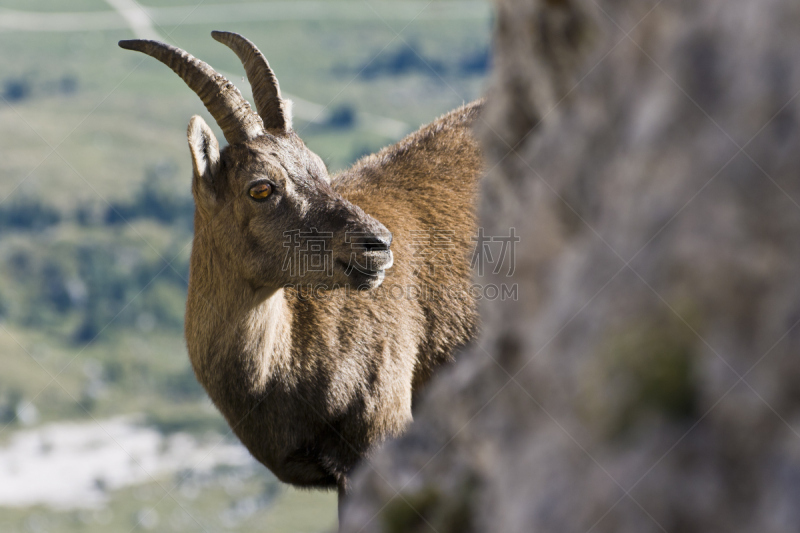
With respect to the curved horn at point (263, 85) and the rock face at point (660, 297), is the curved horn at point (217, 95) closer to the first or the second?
the curved horn at point (263, 85)

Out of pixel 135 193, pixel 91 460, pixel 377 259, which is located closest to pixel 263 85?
pixel 377 259

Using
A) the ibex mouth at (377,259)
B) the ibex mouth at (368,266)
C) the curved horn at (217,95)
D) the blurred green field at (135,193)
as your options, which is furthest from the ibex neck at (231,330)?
the blurred green field at (135,193)

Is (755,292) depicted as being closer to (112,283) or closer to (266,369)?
(266,369)

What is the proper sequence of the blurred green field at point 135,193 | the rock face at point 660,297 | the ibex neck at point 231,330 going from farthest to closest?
1. the blurred green field at point 135,193
2. the ibex neck at point 231,330
3. the rock face at point 660,297

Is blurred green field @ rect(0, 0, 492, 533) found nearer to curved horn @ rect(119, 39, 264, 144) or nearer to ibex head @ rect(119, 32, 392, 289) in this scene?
ibex head @ rect(119, 32, 392, 289)

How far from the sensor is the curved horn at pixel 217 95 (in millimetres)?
7762

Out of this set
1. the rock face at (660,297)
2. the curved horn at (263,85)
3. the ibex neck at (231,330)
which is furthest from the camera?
the curved horn at (263,85)

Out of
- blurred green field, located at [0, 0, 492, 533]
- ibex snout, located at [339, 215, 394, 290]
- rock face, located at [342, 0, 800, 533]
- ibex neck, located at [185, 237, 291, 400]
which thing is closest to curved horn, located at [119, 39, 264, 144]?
ibex neck, located at [185, 237, 291, 400]

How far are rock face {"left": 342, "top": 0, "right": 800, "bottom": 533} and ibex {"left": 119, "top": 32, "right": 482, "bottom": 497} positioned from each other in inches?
207

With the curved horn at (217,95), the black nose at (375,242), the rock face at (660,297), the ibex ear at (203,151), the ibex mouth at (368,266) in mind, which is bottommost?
the rock face at (660,297)

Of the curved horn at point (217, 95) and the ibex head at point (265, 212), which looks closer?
the ibex head at point (265, 212)

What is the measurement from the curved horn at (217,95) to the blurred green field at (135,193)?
66.4 metres

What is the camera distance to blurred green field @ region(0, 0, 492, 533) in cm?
9694

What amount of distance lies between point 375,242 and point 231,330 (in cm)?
160
